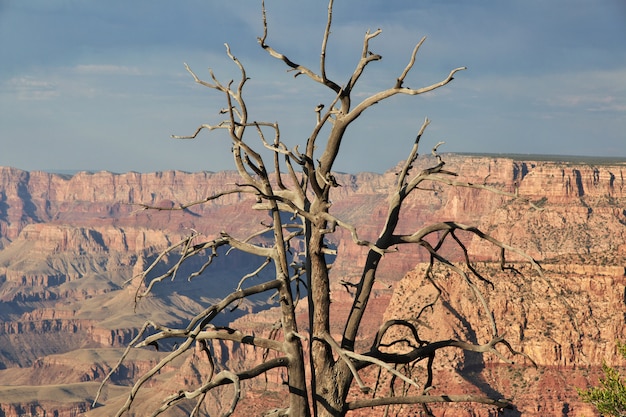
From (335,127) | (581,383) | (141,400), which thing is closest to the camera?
(335,127)

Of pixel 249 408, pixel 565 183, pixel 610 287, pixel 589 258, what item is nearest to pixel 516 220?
pixel 565 183

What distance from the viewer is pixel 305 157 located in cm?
934

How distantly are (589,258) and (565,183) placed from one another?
308 ft

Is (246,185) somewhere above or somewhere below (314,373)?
above

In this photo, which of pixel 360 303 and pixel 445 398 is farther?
pixel 360 303

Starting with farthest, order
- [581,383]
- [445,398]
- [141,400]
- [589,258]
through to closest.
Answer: [141,400] < [589,258] < [581,383] < [445,398]

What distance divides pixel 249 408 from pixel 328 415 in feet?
249

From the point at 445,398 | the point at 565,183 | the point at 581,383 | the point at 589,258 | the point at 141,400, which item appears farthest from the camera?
the point at 565,183

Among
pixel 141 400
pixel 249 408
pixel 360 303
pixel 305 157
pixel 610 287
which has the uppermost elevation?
pixel 305 157

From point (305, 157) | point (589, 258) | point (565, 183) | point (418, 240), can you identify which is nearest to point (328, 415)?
point (418, 240)

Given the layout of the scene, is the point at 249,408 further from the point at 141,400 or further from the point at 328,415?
the point at 141,400

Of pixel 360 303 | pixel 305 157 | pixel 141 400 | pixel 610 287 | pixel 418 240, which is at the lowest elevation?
pixel 141 400

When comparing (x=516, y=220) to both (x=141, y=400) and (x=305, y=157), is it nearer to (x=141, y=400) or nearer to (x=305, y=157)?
(x=141, y=400)

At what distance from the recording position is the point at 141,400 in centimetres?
16512
